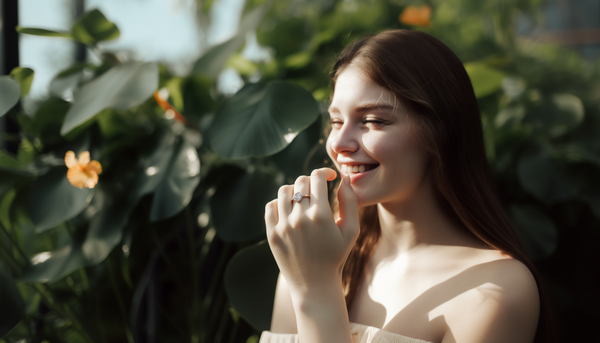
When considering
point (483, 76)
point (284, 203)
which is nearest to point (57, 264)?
point (284, 203)

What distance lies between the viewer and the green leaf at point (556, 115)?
1.06 m

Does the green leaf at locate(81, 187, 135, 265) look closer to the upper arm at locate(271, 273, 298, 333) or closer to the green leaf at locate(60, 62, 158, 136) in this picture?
the green leaf at locate(60, 62, 158, 136)

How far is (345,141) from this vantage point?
21.4 inches

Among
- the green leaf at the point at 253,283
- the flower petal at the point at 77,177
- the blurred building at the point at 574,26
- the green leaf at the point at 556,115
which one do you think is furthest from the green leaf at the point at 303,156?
the blurred building at the point at 574,26

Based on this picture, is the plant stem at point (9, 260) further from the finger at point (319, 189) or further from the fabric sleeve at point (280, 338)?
the finger at point (319, 189)

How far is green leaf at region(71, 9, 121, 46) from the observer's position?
87 cm

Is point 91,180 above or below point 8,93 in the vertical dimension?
below

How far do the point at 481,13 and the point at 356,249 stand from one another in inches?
50.8

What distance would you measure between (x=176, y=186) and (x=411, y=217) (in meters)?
0.46

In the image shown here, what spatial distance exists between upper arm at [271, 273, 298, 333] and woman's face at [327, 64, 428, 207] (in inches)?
8.8

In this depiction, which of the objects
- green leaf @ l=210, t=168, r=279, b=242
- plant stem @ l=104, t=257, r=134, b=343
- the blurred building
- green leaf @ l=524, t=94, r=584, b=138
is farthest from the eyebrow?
the blurred building

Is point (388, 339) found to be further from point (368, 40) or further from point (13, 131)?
point (13, 131)

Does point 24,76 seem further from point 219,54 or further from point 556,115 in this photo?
point 556,115

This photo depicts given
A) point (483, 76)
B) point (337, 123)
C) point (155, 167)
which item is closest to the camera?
point (337, 123)
